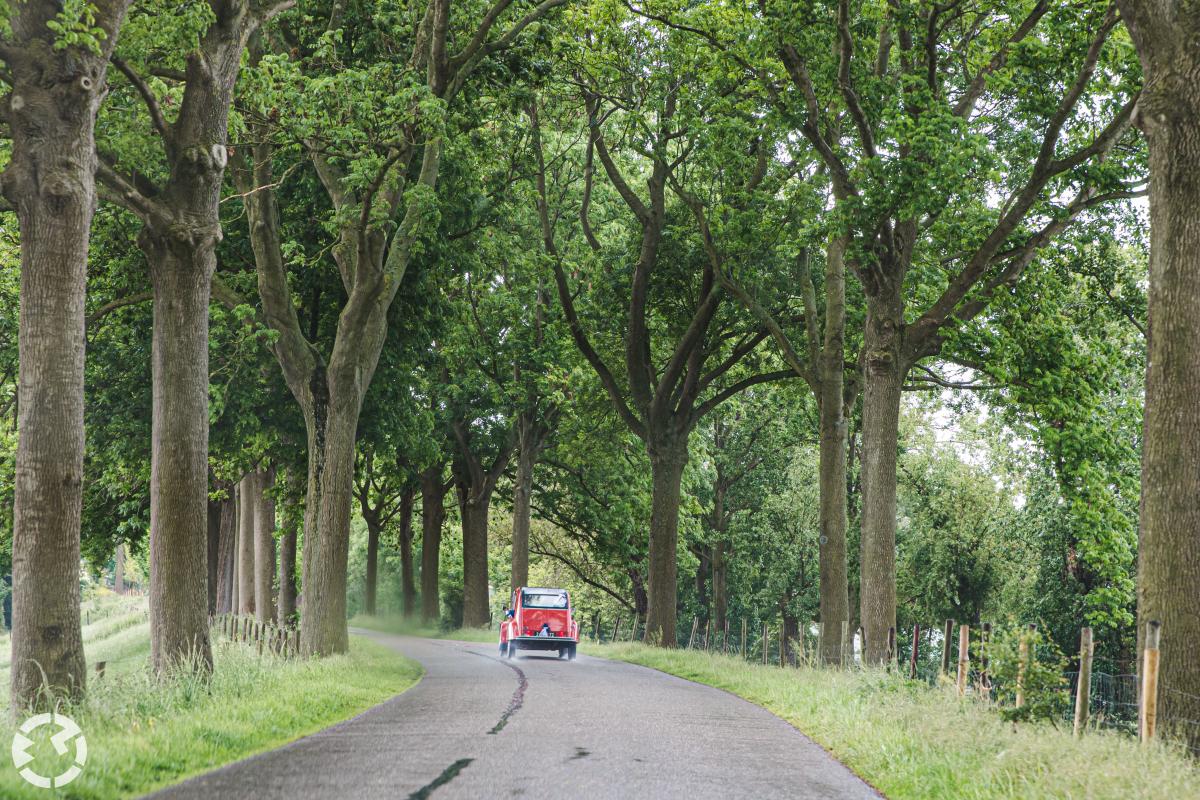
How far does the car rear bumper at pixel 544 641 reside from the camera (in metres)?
28.5

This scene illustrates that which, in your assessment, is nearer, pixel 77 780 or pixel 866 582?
pixel 77 780

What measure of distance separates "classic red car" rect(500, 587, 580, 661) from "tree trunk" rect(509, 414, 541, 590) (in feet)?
23.7

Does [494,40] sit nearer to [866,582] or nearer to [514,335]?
[866,582]

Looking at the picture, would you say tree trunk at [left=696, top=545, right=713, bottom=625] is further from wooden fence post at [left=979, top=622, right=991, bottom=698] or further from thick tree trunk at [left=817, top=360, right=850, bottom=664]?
wooden fence post at [left=979, top=622, right=991, bottom=698]

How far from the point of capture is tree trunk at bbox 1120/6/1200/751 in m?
9.80

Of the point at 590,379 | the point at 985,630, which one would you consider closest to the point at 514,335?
the point at 590,379

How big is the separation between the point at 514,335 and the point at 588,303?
4.91 meters

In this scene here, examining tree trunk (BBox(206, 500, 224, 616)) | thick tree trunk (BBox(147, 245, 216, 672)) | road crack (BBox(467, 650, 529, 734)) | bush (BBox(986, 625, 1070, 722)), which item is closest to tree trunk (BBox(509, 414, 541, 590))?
tree trunk (BBox(206, 500, 224, 616))

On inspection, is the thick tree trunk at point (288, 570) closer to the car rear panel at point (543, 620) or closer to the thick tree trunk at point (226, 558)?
the car rear panel at point (543, 620)

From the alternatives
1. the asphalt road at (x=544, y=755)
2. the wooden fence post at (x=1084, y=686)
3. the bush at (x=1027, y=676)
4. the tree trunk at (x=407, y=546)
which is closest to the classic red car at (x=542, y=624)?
the asphalt road at (x=544, y=755)

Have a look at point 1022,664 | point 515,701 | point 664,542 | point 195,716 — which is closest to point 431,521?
point 664,542

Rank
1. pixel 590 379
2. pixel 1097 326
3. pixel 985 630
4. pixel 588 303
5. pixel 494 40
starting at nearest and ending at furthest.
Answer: pixel 985 630, pixel 494 40, pixel 1097 326, pixel 588 303, pixel 590 379

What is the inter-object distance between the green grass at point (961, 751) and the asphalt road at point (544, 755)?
36 cm

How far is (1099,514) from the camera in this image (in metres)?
21.0
